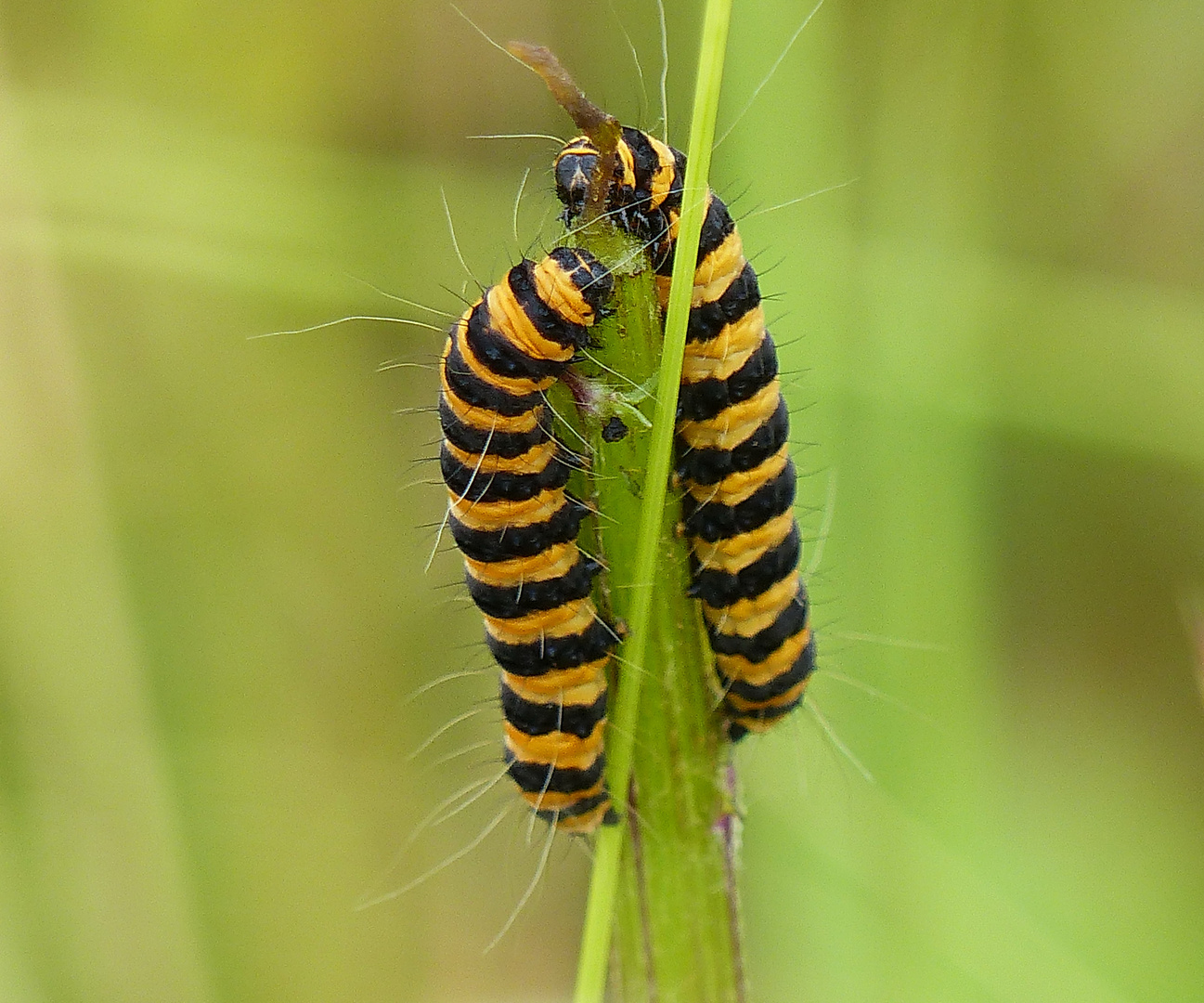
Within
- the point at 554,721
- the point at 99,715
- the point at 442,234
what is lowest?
the point at 99,715

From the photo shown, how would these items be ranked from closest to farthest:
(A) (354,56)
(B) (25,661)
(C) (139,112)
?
(B) (25,661) < (C) (139,112) < (A) (354,56)

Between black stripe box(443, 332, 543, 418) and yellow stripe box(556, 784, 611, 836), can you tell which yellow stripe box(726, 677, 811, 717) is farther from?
black stripe box(443, 332, 543, 418)

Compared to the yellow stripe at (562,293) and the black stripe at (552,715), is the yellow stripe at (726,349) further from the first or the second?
the black stripe at (552,715)

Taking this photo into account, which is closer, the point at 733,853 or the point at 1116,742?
the point at 733,853

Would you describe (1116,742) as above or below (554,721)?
below

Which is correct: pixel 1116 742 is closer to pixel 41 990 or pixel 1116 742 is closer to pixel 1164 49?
pixel 1164 49

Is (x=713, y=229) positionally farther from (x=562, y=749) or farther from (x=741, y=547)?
(x=562, y=749)

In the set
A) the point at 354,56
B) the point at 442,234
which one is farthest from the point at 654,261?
the point at 354,56

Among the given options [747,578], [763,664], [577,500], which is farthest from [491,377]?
[763,664]
